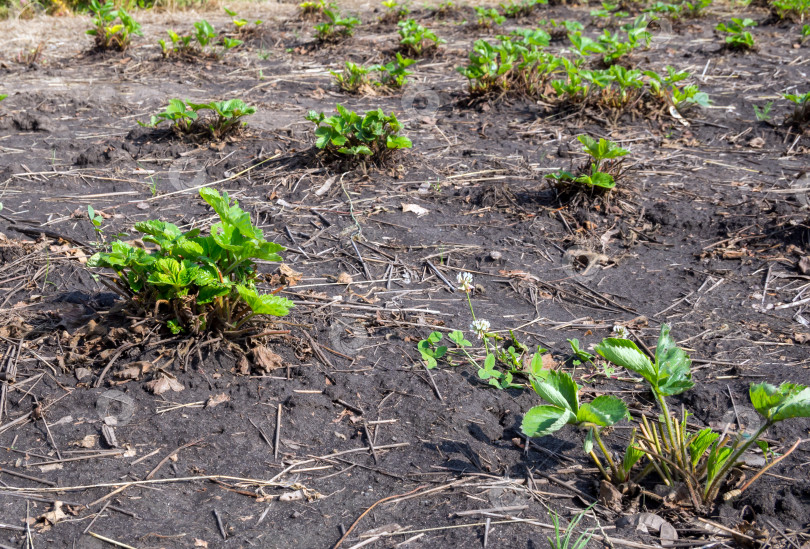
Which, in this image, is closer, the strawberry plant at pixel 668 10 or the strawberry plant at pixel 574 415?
the strawberry plant at pixel 574 415

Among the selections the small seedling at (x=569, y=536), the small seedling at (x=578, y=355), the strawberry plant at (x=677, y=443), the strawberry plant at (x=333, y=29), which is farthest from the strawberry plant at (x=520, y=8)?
the small seedling at (x=569, y=536)

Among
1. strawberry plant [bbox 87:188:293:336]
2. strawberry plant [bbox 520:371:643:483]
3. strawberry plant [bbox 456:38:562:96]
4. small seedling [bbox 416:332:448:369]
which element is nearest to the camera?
strawberry plant [bbox 520:371:643:483]

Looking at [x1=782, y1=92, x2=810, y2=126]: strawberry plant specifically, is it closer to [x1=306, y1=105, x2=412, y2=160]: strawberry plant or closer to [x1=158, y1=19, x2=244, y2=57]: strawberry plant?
[x1=306, y1=105, x2=412, y2=160]: strawberry plant

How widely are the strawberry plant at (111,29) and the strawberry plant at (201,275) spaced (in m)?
4.56

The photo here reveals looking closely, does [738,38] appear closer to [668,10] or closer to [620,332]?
[668,10]

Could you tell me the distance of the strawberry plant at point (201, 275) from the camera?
2131 millimetres

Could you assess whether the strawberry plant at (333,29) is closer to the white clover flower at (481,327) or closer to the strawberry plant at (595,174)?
the strawberry plant at (595,174)

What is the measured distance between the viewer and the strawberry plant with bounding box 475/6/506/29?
22.3ft

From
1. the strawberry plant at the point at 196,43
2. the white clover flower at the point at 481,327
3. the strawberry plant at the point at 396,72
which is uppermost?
the strawberry plant at the point at 196,43

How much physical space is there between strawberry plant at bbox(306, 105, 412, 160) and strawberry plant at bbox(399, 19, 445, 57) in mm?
2462

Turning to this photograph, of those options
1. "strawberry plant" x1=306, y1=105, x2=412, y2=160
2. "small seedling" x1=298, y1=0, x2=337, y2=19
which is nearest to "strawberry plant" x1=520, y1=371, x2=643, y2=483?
"strawberry plant" x1=306, y1=105, x2=412, y2=160

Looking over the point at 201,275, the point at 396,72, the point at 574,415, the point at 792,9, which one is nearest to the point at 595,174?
the point at 574,415

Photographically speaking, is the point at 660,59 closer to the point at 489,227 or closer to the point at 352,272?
the point at 489,227

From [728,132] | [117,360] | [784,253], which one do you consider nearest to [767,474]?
[784,253]
